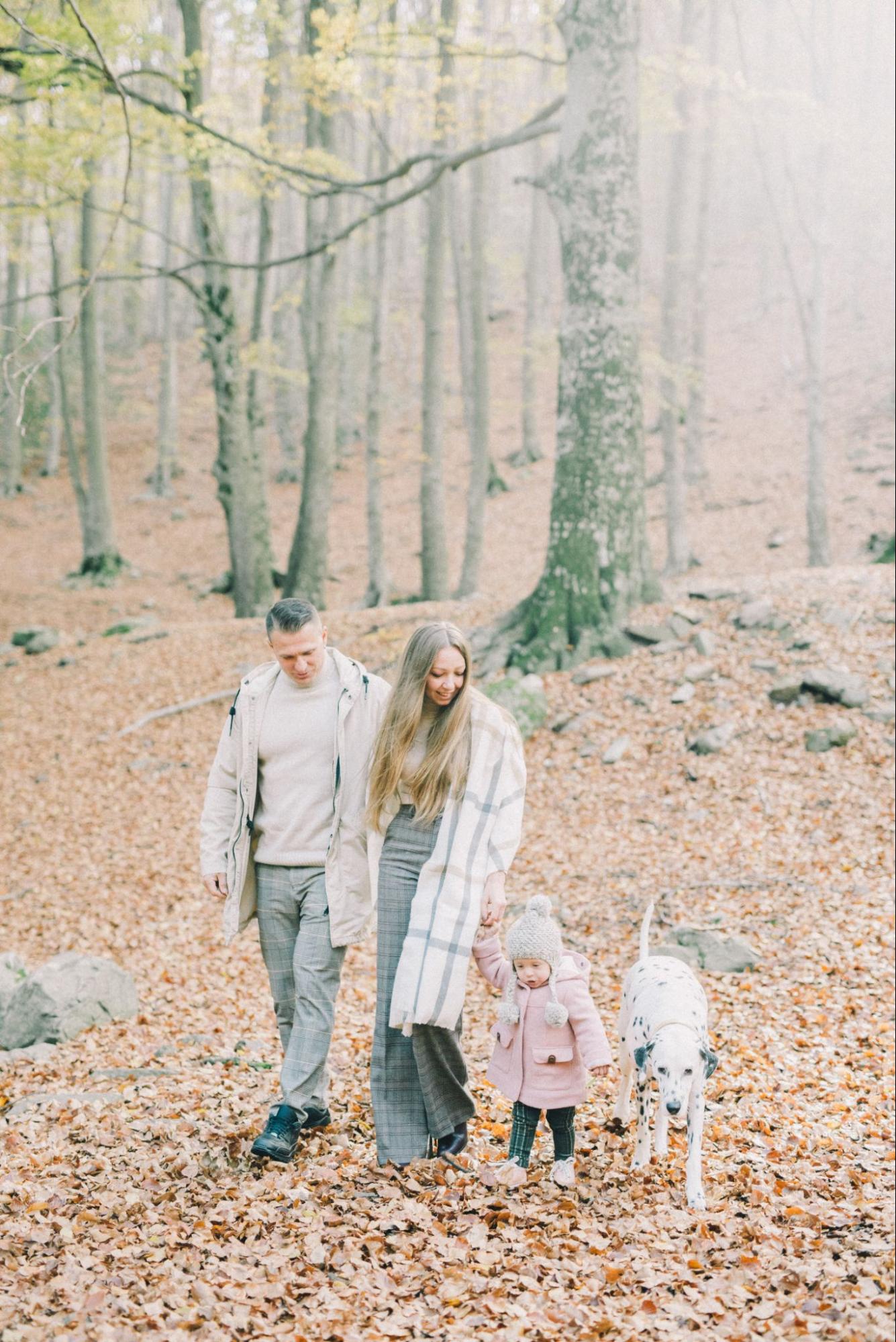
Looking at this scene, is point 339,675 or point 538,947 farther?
point 339,675

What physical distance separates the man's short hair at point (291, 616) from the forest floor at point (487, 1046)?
196cm

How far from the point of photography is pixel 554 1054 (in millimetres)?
3453

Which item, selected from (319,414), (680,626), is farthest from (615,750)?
(319,414)

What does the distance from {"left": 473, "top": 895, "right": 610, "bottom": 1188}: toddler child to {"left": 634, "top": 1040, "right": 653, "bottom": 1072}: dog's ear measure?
14cm

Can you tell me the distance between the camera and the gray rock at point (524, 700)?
912 centimetres

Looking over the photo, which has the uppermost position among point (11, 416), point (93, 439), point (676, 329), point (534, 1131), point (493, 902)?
point (11, 416)

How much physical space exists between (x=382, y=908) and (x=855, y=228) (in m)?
33.0

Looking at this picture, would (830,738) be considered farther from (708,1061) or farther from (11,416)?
(11,416)

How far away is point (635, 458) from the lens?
31.6ft

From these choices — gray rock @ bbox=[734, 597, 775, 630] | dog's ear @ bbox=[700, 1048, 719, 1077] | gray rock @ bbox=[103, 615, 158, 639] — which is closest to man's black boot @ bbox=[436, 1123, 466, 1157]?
dog's ear @ bbox=[700, 1048, 719, 1077]

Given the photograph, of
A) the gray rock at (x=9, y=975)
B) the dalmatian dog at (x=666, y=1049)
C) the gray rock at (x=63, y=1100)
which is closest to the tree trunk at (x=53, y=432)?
the gray rock at (x=9, y=975)

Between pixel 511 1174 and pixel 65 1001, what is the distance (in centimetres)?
295

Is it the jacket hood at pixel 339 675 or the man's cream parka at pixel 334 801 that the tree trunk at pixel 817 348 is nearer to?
the jacket hood at pixel 339 675

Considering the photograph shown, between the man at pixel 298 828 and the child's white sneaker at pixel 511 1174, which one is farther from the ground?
the man at pixel 298 828
